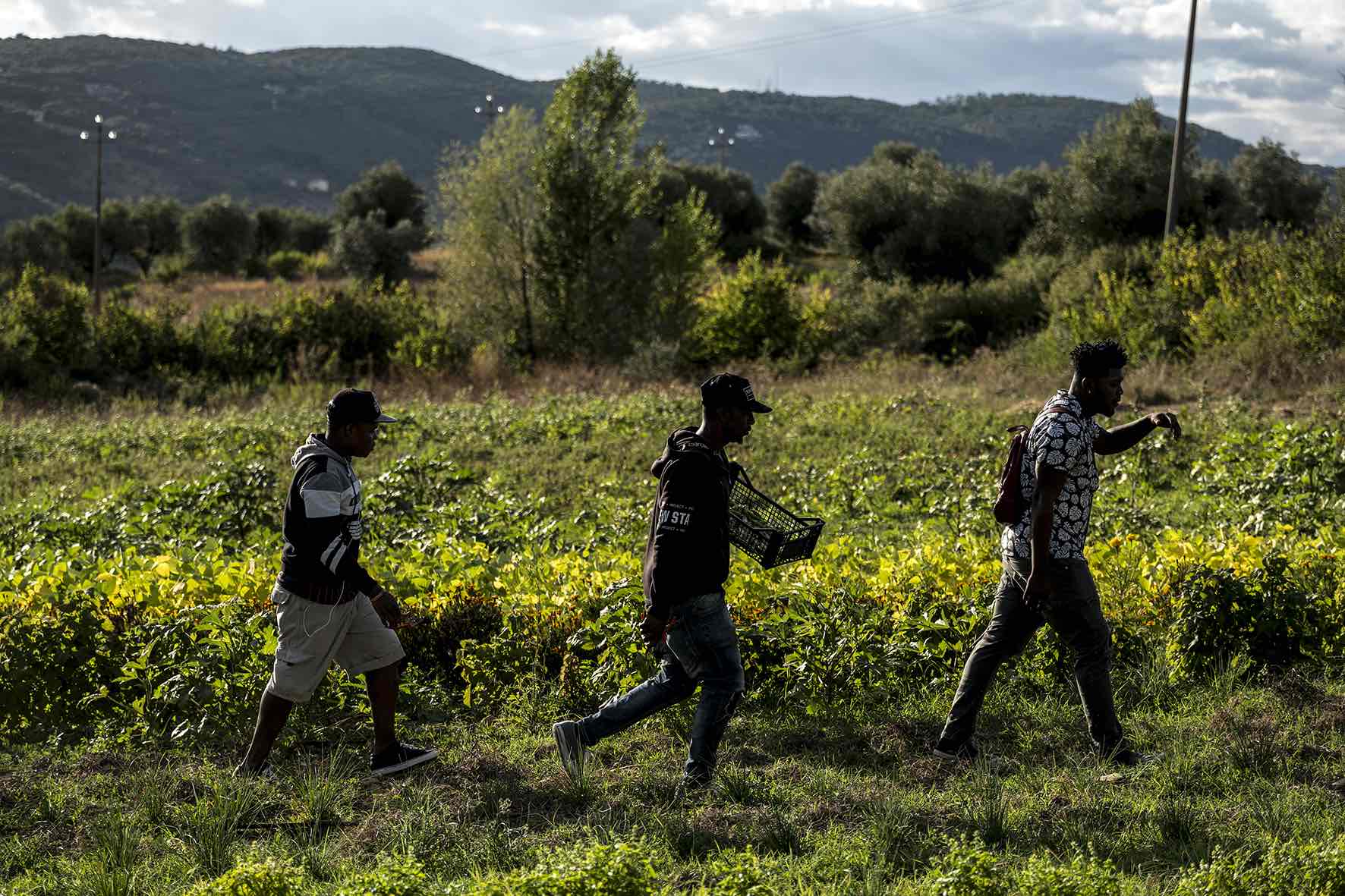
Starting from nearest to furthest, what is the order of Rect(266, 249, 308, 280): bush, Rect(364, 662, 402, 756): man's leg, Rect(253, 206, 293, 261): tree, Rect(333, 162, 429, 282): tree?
Rect(364, 662, 402, 756): man's leg
Rect(333, 162, 429, 282): tree
Rect(266, 249, 308, 280): bush
Rect(253, 206, 293, 261): tree

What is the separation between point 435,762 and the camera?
17.2 feet

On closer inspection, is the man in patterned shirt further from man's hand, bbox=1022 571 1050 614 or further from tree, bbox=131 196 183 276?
tree, bbox=131 196 183 276

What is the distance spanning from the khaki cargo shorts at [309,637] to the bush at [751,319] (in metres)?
22.2

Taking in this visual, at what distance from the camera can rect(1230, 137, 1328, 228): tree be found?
141ft

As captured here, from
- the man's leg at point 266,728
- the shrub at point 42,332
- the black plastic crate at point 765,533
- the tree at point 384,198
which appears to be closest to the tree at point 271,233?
the tree at point 384,198

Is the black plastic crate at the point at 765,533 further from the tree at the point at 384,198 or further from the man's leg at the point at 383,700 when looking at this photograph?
the tree at the point at 384,198

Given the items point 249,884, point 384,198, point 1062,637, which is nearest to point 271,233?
point 384,198

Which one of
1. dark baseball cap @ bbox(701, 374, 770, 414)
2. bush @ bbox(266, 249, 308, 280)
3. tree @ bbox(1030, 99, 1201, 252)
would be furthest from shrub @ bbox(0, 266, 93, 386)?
bush @ bbox(266, 249, 308, 280)

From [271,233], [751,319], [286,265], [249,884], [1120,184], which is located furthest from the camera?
[271,233]

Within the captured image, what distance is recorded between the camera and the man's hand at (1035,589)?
473 cm

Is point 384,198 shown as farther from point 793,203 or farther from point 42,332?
point 42,332

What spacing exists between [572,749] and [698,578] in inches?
38.5

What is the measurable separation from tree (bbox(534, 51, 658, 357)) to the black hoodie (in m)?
20.6

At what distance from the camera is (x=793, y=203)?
5784cm
